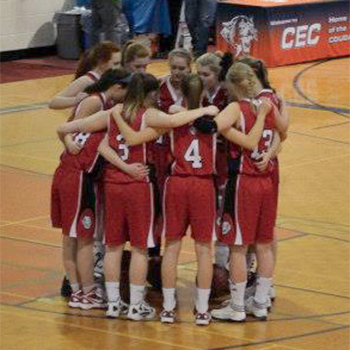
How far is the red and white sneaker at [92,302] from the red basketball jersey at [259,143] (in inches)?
54.6

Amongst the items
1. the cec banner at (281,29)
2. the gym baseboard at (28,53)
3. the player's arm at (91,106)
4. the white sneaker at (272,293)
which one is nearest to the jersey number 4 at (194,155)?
the player's arm at (91,106)

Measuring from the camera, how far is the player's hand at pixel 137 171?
8.26 metres

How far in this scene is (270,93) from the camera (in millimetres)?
8484

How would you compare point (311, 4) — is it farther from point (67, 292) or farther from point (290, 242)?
point (67, 292)

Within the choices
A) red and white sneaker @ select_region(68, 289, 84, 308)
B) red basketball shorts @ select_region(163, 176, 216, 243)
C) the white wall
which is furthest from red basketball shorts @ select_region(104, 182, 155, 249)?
the white wall

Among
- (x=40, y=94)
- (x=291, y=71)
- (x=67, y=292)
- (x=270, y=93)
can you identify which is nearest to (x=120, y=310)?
(x=67, y=292)

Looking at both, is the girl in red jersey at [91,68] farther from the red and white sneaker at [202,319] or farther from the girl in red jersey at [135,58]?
the red and white sneaker at [202,319]

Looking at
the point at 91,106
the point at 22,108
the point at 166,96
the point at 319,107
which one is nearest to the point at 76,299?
the point at 91,106

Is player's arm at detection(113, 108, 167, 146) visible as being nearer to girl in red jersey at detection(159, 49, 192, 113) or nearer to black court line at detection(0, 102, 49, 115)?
girl in red jersey at detection(159, 49, 192, 113)

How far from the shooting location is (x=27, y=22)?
21375mm

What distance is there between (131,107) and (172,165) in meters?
0.48

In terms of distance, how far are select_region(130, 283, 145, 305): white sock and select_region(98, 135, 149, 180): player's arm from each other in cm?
74

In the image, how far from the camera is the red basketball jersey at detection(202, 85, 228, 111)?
8914 mm

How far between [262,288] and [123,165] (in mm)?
→ 1284
